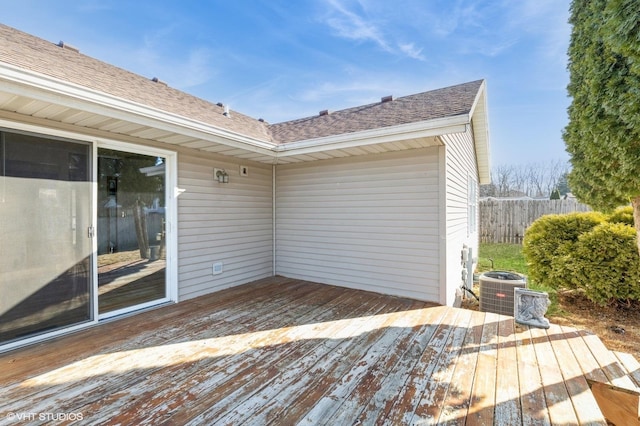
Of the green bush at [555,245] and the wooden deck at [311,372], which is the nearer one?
the wooden deck at [311,372]

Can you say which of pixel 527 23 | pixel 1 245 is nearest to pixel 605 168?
pixel 527 23

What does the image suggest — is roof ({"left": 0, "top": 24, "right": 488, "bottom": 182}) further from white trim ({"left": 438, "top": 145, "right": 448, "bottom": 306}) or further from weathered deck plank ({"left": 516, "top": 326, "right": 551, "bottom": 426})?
weathered deck plank ({"left": 516, "top": 326, "right": 551, "bottom": 426})

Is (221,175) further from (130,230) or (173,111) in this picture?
(130,230)

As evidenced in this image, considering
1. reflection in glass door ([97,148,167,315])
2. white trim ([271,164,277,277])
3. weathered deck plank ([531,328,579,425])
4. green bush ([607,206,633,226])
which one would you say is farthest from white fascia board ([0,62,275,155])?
green bush ([607,206,633,226])

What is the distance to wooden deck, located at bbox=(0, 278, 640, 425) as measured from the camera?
6.44ft

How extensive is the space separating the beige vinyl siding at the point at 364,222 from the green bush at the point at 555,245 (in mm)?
2441

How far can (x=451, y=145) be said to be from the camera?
476cm

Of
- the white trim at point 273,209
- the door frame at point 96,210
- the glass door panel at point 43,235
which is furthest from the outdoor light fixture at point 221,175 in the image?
the glass door panel at point 43,235

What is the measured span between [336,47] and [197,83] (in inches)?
150

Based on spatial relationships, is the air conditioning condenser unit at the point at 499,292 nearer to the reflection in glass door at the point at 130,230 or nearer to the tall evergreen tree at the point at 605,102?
the tall evergreen tree at the point at 605,102

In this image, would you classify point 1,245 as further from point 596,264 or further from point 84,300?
point 596,264

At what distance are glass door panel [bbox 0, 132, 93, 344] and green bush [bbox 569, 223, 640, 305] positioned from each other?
23.5 feet

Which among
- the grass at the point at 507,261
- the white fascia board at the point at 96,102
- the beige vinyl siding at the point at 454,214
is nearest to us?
the white fascia board at the point at 96,102

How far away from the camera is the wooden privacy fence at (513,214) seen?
34.9 ft
